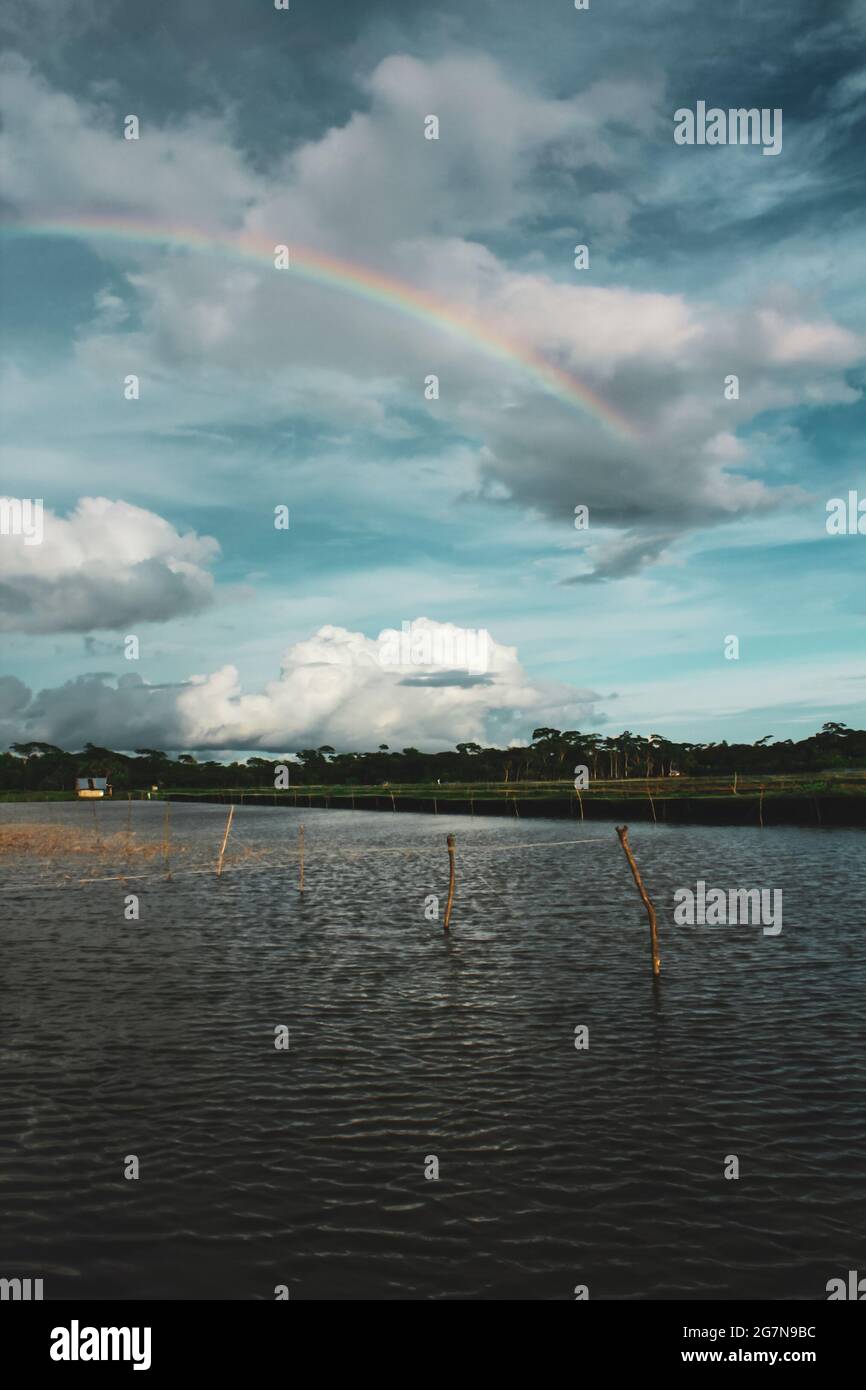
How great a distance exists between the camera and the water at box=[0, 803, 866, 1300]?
1141cm

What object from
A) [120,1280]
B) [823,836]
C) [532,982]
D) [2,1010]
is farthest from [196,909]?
[823,836]

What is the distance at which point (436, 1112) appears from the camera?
1608 centimetres

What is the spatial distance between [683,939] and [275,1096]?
19262 mm

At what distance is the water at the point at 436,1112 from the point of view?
11.4 metres

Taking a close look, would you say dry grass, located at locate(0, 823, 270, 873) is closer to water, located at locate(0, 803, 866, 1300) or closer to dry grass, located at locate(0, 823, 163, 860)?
dry grass, located at locate(0, 823, 163, 860)

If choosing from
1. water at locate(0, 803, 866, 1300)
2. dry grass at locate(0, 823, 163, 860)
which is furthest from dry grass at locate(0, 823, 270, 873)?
water at locate(0, 803, 866, 1300)

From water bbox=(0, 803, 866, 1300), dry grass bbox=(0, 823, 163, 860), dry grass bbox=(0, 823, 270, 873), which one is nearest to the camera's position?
water bbox=(0, 803, 866, 1300)

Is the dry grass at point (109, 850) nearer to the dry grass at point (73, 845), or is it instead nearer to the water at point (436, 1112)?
the dry grass at point (73, 845)

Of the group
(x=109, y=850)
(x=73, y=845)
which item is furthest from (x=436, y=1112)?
(x=73, y=845)

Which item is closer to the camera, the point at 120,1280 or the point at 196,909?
the point at 120,1280
